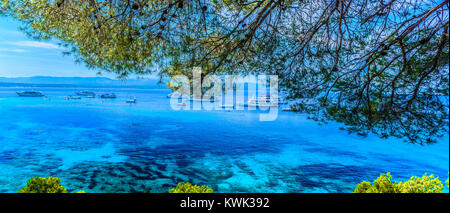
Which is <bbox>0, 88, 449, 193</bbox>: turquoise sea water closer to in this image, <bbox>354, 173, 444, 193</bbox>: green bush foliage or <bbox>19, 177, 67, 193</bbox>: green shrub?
<bbox>354, 173, 444, 193</bbox>: green bush foliage

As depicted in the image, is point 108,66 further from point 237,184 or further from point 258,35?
point 237,184

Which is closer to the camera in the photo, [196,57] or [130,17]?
[130,17]

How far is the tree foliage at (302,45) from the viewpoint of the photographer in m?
2.55

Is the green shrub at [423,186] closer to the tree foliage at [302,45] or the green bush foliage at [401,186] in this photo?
the green bush foliage at [401,186]

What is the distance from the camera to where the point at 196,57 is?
117 inches

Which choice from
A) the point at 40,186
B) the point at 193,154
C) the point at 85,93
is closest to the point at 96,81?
the point at 40,186

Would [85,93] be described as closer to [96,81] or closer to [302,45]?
[96,81]

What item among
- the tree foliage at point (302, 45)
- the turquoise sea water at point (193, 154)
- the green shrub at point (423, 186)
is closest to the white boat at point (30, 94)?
the turquoise sea water at point (193, 154)

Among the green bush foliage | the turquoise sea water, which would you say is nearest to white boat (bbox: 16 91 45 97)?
the turquoise sea water

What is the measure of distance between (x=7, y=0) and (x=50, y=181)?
190cm

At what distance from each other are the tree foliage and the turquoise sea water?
2787 mm

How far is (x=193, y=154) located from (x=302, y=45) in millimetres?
8286

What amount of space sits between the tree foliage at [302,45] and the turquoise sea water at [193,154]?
2.79m
